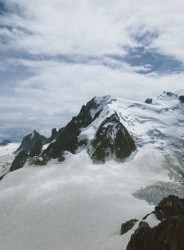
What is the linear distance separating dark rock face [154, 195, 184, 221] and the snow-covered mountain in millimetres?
5467

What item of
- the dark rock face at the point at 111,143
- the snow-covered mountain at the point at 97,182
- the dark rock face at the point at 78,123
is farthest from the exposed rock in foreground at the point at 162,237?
the dark rock face at the point at 78,123

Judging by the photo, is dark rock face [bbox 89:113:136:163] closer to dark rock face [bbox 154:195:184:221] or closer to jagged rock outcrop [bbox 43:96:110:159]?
jagged rock outcrop [bbox 43:96:110:159]

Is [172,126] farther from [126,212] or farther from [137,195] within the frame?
[126,212]

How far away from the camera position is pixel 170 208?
38.0 metres

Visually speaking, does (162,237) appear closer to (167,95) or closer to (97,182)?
(97,182)

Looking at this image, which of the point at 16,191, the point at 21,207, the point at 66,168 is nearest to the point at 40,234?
the point at 21,207

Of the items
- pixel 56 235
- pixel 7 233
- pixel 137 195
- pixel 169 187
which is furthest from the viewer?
pixel 169 187

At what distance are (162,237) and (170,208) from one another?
40.0 feet

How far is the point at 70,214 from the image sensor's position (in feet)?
161

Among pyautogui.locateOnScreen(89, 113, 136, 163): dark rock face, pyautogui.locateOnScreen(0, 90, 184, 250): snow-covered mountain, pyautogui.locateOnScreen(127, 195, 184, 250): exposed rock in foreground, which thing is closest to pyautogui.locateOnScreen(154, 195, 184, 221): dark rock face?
pyautogui.locateOnScreen(0, 90, 184, 250): snow-covered mountain

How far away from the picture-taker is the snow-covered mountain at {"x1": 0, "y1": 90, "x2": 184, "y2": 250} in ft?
142

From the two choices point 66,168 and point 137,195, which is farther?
point 66,168

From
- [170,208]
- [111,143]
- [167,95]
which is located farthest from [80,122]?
[170,208]

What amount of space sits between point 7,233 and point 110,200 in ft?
65.4
